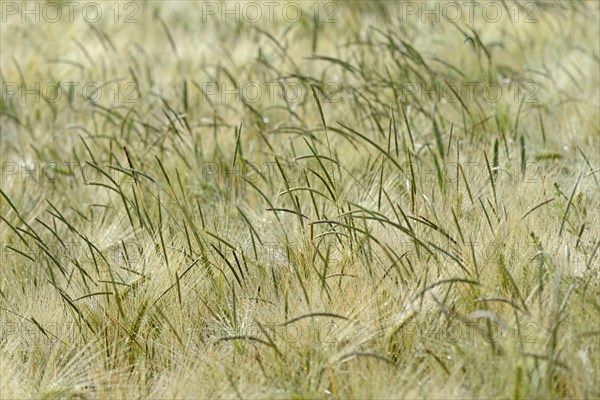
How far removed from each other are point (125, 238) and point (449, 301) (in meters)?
1.03

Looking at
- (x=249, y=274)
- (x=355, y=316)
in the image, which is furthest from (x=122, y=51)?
(x=355, y=316)

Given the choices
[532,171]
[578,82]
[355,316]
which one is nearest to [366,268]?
[355,316]

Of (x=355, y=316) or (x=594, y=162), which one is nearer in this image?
(x=355, y=316)

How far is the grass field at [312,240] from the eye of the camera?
195 centimetres

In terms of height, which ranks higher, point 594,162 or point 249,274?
point 594,162

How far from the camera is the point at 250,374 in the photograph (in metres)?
1.98

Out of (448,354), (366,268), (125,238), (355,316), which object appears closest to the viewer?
(448,354)

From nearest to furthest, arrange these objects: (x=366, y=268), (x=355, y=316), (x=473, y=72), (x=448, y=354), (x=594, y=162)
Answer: (x=448, y=354) → (x=355, y=316) → (x=366, y=268) → (x=594, y=162) → (x=473, y=72)

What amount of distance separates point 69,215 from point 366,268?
1290mm

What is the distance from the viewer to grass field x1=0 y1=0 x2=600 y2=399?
1.95m

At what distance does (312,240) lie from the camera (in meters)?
2.33

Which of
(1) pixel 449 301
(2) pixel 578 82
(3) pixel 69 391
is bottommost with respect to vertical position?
(3) pixel 69 391

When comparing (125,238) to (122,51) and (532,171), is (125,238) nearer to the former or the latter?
(532,171)

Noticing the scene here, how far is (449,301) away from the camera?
6.82ft
